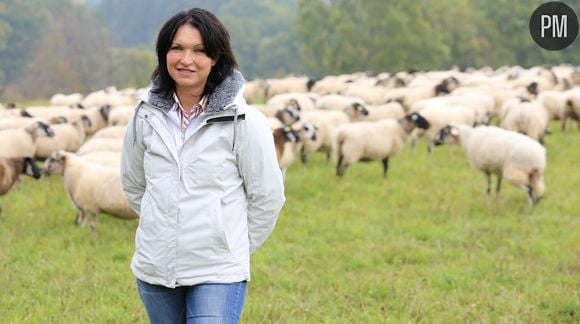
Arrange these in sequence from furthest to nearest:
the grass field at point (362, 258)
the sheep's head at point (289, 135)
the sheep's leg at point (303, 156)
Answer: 1. the sheep's leg at point (303, 156)
2. the sheep's head at point (289, 135)
3. the grass field at point (362, 258)

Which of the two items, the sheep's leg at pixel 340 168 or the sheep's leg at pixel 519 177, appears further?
the sheep's leg at pixel 340 168

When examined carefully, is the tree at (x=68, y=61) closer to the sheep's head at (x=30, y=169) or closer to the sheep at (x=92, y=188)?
the sheep's head at (x=30, y=169)

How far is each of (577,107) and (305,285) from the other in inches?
512

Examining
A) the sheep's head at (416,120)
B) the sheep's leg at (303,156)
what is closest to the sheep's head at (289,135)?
the sheep's leg at (303,156)

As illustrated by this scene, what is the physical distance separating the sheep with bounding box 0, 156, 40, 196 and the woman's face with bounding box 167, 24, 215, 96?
679 cm

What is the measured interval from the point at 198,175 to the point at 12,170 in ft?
23.6

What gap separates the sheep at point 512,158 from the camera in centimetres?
981

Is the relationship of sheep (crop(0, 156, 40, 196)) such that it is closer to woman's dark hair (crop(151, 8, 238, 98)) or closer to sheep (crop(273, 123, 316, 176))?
sheep (crop(273, 123, 316, 176))

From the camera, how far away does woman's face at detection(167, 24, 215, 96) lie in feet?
9.80

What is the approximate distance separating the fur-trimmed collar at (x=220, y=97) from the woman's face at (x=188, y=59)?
0.31ft

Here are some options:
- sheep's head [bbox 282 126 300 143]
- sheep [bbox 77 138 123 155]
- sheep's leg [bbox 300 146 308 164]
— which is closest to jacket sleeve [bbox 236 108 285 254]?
sheep [bbox 77 138 123 155]

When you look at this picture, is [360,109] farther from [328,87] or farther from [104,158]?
[328,87]

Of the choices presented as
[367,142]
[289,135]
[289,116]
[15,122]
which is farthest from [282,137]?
[15,122]

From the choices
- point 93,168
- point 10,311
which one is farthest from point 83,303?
point 93,168
